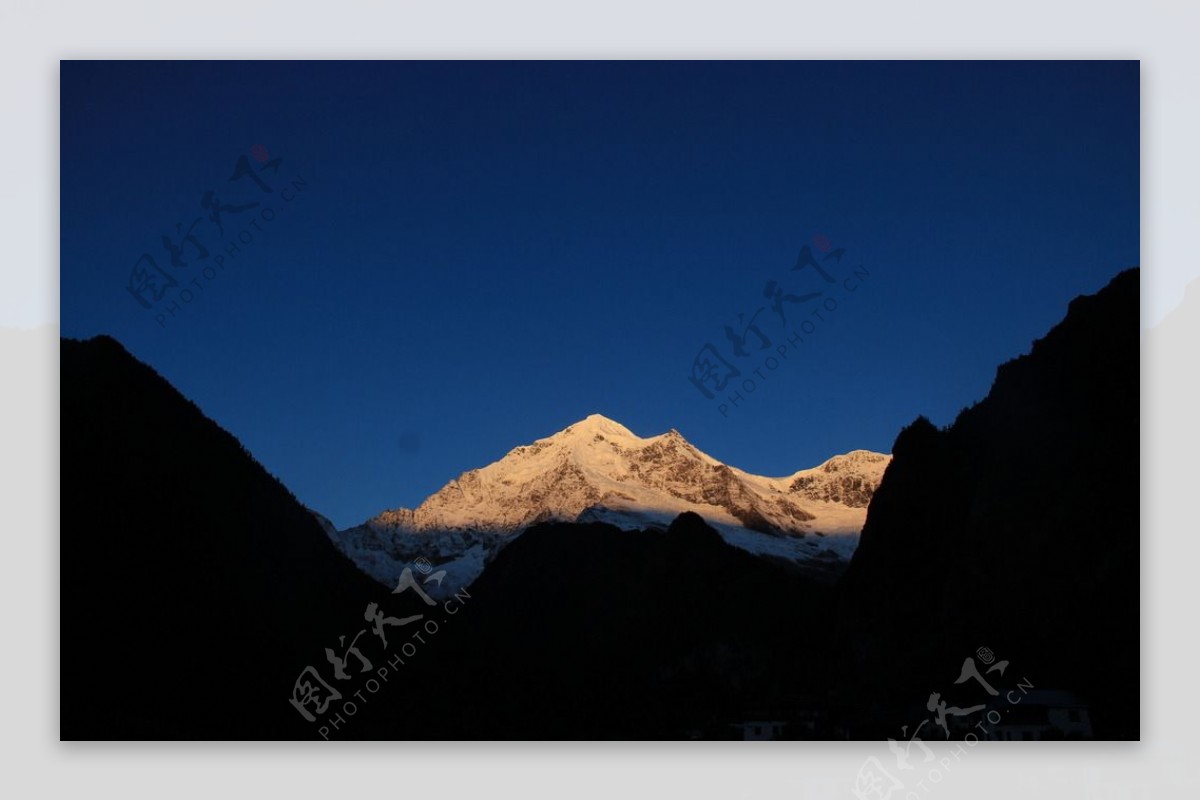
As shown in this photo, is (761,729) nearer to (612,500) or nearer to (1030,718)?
(1030,718)

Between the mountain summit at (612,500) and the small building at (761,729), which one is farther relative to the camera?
the mountain summit at (612,500)

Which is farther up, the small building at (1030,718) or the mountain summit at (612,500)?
A: the mountain summit at (612,500)

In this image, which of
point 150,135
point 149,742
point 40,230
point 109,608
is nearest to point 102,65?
point 150,135

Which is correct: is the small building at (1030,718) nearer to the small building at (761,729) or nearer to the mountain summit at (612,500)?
the small building at (761,729)

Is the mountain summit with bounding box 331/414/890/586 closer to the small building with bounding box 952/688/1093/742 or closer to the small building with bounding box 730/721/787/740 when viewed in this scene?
the small building with bounding box 730/721/787/740

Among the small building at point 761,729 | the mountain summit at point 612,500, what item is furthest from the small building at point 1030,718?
the mountain summit at point 612,500

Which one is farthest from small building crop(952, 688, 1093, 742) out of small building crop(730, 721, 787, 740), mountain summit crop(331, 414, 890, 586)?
mountain summit crop(331, 414, 890, 586)

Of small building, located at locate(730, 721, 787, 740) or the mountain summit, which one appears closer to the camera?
small building, located at locate(730, 721, 787, 740)

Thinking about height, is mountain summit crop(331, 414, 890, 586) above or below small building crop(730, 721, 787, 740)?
above
